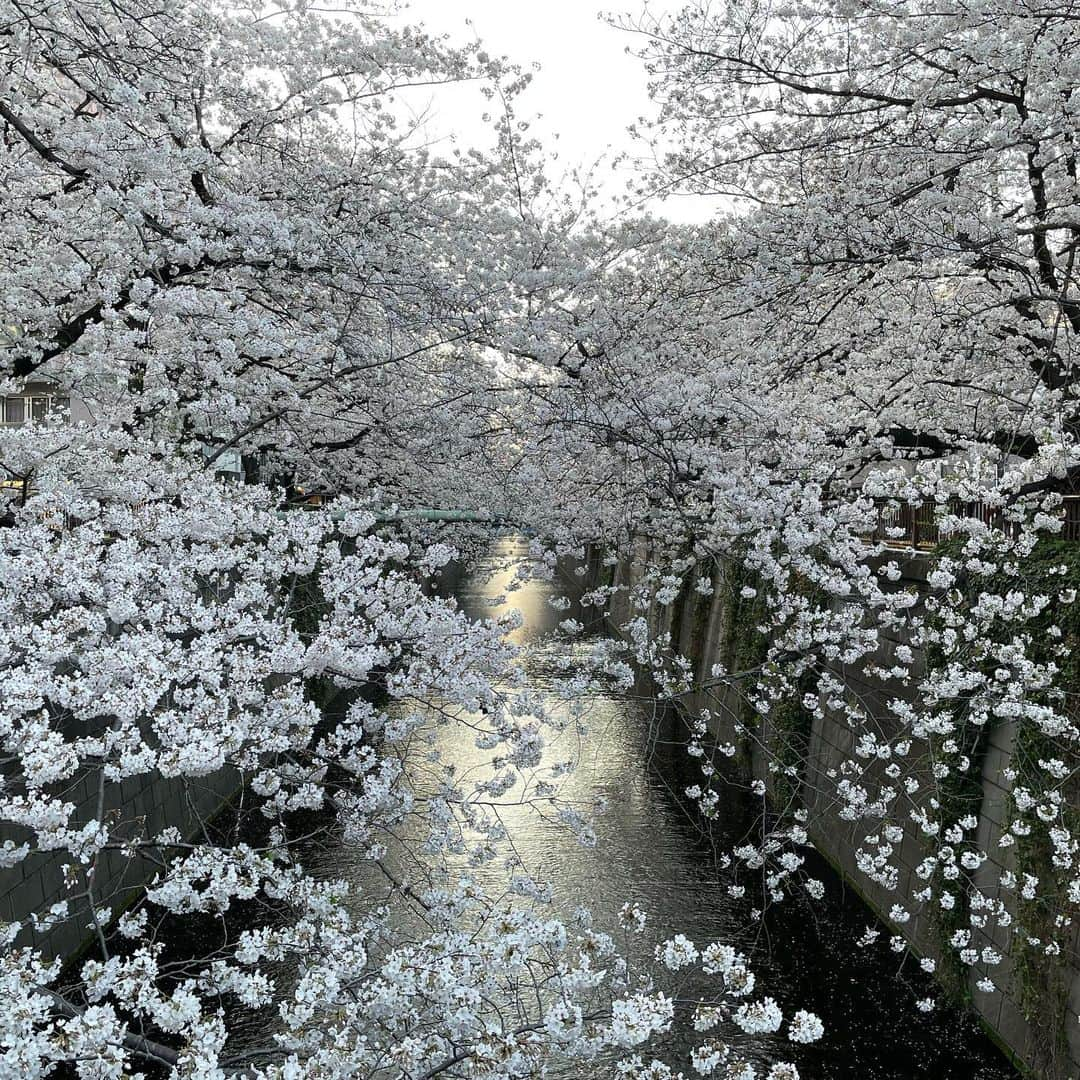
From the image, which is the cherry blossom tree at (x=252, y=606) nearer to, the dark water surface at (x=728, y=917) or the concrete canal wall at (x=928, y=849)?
the dark water surface at (x=728, y=917)

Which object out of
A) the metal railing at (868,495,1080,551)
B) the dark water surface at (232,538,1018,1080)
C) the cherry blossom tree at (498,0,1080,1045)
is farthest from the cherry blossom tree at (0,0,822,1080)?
the metal railing at (868,495,1080,551)

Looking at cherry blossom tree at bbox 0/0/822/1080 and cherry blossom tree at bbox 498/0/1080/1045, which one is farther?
cherry blossom tree at bbox 498/0/1080/1045

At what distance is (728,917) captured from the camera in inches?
409

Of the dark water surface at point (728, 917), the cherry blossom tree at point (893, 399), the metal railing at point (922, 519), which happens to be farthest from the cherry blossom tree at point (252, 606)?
the metal railing at point (922, 519)

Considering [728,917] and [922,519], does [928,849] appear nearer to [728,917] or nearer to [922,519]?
[728,917]

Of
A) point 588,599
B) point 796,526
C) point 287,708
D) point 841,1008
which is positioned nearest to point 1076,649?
point 796,526

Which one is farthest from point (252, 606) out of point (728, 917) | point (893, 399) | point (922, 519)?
point (922, 519)

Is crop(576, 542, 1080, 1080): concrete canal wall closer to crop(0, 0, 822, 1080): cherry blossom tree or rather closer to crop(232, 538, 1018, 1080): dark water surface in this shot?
crop(232, 538, 1018, 1080): dark water surface

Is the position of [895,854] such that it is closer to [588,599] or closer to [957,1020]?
[957,1020]

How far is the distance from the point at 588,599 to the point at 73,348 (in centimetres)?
654

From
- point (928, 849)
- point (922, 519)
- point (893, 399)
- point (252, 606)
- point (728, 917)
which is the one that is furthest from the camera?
point (922, 519)

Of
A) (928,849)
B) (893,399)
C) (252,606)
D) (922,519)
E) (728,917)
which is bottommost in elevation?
(728,917)

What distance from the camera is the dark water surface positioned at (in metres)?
8.11

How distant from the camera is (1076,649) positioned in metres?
7.45
